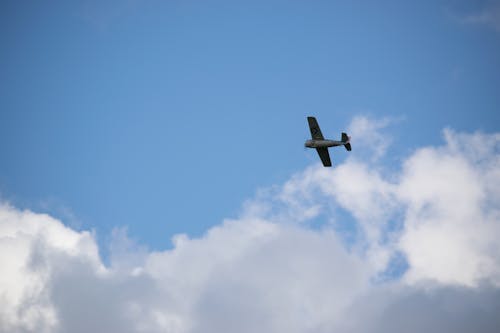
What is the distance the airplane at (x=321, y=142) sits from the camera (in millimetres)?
82750

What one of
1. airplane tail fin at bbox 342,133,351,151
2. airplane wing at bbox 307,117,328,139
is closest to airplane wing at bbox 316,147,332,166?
airplane wing at bbox 307,117,328,139

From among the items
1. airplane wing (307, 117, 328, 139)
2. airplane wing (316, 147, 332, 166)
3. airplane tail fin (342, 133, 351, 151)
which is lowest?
airplane tail fin (342, 133, 351, 151)

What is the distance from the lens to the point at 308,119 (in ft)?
274

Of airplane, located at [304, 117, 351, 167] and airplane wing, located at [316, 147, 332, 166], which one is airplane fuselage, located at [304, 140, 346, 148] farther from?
airplane wing, located at [316, 147, 332, 166]

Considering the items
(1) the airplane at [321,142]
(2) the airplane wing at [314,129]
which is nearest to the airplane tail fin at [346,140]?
(1) the airplane at [321,142]

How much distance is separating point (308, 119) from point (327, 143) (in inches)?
187

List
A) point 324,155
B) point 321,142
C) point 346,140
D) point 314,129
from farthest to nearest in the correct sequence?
point 324,155 < point 321,142 < point 314,129 < point 346,140

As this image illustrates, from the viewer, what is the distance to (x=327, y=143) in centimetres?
8425

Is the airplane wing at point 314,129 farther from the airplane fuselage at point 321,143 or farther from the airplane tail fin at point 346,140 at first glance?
the airplane tail fin at point 346,140

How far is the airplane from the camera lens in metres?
82.8

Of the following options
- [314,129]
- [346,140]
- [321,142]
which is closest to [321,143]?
[321,142]

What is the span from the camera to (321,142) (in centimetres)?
8444

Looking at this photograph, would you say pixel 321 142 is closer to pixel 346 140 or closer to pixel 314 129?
pixel 314 129

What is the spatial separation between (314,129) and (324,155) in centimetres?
493
